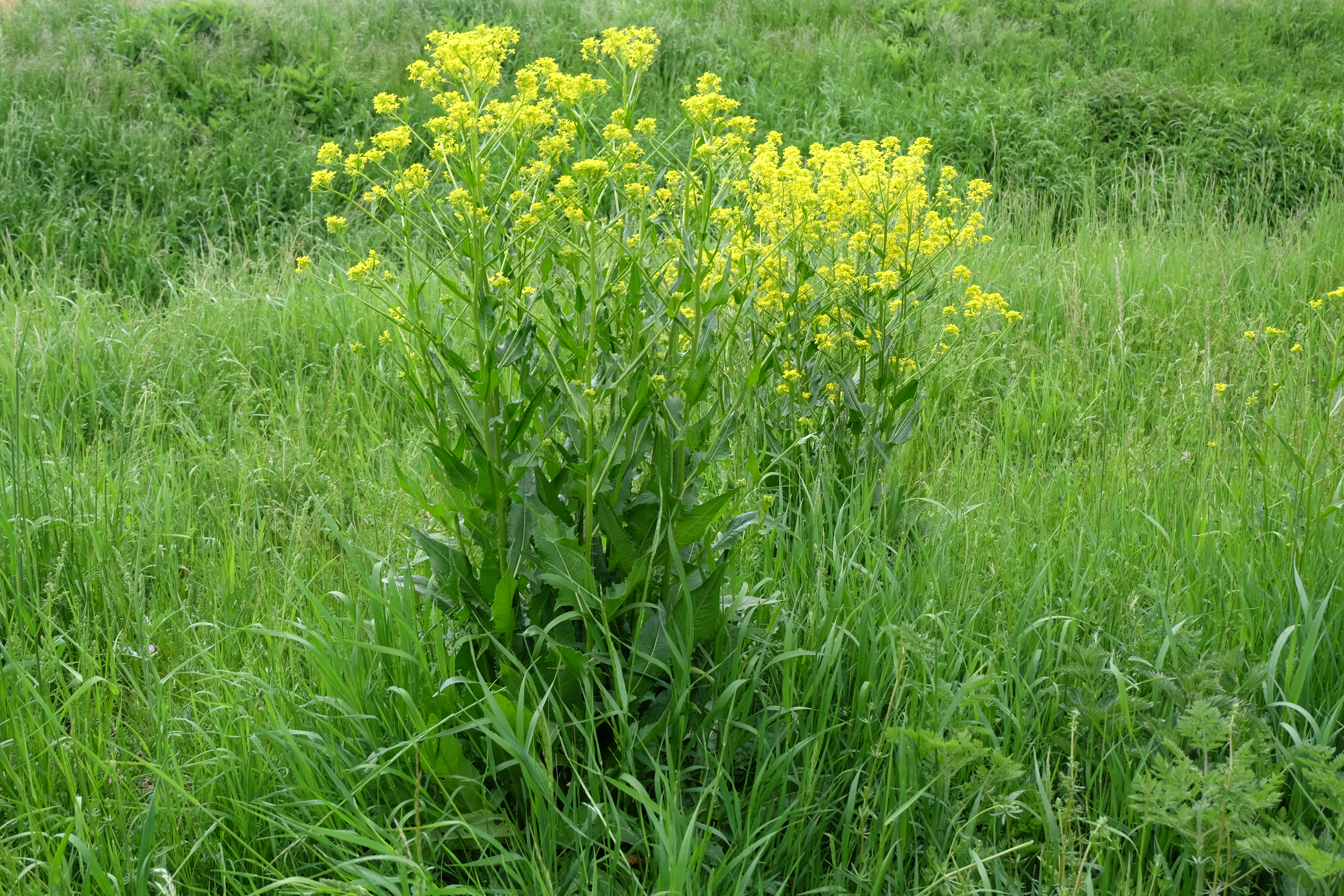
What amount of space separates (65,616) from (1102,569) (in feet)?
8.18

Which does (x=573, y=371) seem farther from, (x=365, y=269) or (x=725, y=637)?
(x=725, y=637)

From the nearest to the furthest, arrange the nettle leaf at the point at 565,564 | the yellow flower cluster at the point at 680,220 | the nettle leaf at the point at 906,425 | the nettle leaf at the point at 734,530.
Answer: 1. the nettle leaf at the point at 565,564
2. the yellow flower cluster at the point at 680,220
3. the nettle leaf at the point at 734,530
4. the nettle leaf at the point at 906,425

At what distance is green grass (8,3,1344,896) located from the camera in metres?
1.72

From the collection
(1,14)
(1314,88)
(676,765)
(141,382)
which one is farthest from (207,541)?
(1314,88)

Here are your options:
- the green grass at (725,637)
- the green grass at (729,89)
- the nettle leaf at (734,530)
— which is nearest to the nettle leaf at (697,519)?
the nettle leaf at (734,530)

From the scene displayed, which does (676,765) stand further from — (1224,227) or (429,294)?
(1224,227)

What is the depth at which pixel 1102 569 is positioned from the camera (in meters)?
2.30

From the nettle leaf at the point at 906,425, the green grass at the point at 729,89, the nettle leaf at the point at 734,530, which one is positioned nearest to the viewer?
the nettle leaf at the point at 734,530

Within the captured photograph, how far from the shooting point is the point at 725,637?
6.55 feet

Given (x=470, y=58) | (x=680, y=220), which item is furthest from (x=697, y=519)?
(x=470, y=58)

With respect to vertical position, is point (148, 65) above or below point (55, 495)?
above

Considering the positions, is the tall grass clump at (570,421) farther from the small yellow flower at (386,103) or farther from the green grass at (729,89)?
the green grass at (729,89)

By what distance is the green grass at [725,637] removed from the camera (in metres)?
1.72

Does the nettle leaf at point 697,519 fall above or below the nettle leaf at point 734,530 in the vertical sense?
above
